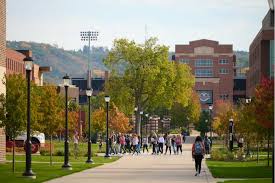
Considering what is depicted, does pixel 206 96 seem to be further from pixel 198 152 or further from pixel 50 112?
pixel 198 152

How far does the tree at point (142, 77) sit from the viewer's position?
4247 inches

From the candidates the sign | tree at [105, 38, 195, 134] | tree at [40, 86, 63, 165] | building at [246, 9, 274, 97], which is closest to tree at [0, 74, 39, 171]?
tree at [40, 86, 63, 165]

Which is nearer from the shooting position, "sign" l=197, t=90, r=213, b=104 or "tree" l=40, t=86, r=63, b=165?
"tree" l=40, t=86, r=63, b=165

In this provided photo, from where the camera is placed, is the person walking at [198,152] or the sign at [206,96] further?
the sign at [206,96]

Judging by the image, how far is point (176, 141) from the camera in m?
66.5

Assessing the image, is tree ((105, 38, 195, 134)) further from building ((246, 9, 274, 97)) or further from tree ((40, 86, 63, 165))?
tree ((40, 86, 63, 165))

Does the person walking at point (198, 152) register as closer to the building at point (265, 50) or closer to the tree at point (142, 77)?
the tree at point (142, 77)

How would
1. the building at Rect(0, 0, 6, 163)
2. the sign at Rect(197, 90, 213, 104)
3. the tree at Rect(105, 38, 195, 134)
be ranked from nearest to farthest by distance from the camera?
the building at Rect(0, 0, 6, 163) → the tree at Rect(105, 38, 195, 134) → the sign at Rect(197, 90, 213, 104)

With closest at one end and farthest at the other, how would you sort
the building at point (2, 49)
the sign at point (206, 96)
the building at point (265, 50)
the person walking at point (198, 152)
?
the person walking at point (198, 152) < the building at point (2, 49) < the building at point (265, 50) < the sign at point (206, 96)

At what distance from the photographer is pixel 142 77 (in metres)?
108

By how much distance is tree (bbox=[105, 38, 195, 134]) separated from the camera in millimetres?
107875

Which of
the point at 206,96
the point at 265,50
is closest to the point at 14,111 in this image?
the point at 265,50

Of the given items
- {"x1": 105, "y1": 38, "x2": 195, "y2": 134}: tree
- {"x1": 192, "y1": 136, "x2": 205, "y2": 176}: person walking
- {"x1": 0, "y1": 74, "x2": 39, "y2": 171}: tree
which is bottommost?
{"x1": 192, "y1": 136, "x2": 205, "y2": 176}: person walking

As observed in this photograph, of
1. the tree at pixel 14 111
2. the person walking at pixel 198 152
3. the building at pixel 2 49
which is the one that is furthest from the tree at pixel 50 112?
the person walking at pixel 198 152
